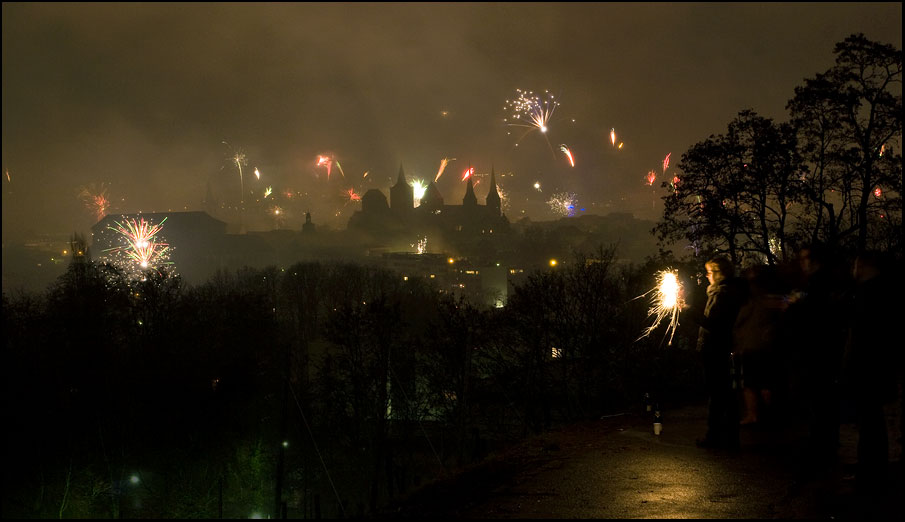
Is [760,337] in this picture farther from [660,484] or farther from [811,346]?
[660,484]

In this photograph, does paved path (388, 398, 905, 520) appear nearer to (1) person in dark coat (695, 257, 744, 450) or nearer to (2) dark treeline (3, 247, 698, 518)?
(1) person in dark coat (695, 257, 744, 450)

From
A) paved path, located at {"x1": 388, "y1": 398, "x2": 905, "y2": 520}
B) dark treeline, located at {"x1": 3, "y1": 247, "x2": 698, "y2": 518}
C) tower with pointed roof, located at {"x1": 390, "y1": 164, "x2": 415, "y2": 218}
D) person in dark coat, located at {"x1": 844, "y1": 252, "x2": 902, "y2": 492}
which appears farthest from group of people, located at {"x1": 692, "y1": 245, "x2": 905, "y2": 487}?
tower with pointed roof, located at {"x1": 390, "y1": 164, "x2": 415, "y2": 218}

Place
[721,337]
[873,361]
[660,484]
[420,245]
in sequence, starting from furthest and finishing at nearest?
[420,245] < [721,337] < [660,484] < [873,361]

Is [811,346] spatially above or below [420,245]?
below

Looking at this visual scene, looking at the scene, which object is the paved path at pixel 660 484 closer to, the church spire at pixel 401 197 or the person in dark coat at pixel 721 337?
the person in dark coat at pixel 721 337

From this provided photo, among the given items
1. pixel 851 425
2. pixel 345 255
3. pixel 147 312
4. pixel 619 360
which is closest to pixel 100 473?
pixel 147 312

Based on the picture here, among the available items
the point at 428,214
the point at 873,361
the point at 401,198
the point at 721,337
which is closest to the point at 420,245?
the point at 428,214
